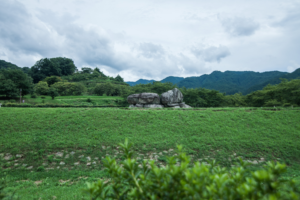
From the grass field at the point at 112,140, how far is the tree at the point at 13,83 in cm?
2713

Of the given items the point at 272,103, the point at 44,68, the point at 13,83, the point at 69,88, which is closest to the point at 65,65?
the point at 44,68

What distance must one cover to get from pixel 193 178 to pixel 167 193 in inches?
12.4

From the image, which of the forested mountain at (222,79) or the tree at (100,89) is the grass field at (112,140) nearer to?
the tree at (100,89)

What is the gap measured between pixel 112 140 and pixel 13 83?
37.8m

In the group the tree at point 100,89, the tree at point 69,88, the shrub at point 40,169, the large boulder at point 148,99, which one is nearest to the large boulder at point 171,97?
the large boulder at point 148,99

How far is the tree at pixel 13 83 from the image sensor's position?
30869mm

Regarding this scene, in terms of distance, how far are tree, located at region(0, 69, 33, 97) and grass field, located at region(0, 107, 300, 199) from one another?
27126 mm

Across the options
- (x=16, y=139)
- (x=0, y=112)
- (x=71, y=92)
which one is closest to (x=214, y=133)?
(x=16, y=139)

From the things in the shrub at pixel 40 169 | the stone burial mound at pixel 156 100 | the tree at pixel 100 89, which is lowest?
the shrub at pixel 40 169

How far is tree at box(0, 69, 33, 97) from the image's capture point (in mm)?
30869

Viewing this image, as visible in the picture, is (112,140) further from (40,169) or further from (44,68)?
(44,68)

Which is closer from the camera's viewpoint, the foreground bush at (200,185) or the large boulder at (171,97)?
the foreground bush at (200,185)

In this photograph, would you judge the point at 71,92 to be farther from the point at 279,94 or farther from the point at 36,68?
the point at 279,94

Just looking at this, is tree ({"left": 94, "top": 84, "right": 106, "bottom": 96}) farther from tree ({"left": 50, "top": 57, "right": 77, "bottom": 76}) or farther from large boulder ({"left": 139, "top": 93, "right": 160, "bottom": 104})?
tree ({"left": 50, "top": 57, "right": 77, "bottom": 76})
